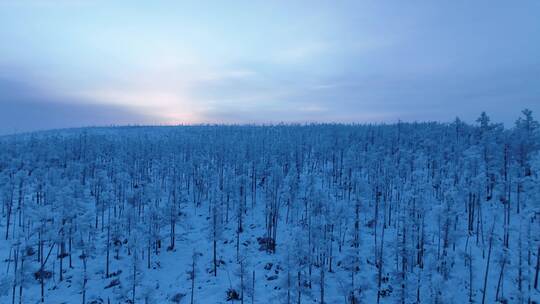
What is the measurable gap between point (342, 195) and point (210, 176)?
113ft

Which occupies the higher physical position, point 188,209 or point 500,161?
point 500,161

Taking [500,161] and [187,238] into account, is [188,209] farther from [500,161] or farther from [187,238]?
[500,161]

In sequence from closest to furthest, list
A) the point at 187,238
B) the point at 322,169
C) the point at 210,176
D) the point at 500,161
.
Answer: the point at 187,238 < the point at 500,161 < the point at 210,176 < the point at 322,169

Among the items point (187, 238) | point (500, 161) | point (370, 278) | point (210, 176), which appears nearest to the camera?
point (370, 278)

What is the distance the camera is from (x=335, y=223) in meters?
56.7

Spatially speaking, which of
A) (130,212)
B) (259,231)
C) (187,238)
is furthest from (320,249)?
(130,212)

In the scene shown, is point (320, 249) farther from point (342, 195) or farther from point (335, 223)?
point (342, 195)

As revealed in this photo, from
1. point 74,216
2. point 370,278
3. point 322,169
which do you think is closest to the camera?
point 370,278

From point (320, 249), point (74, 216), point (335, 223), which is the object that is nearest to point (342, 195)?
point (335, 223)

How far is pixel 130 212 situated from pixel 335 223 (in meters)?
37.3

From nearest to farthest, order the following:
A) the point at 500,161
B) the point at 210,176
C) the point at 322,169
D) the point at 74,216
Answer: the point at 74,216, the point at 500,161, the point at 210,176, the point at 322,169

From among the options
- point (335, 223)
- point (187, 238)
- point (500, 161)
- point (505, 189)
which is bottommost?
point (187, 238)

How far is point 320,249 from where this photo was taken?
50.2 m

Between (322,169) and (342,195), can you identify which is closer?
(342,195)
